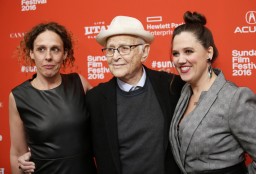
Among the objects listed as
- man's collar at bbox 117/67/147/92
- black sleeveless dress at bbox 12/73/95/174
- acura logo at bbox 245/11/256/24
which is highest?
acura logo at bbox 245/11/256/24

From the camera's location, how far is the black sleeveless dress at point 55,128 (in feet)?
5.18

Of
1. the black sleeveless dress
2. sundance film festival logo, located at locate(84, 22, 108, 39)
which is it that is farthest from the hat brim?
sundance film festival logo, located at locate(84, 22, 108, 39)

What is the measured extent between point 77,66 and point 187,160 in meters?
1.22

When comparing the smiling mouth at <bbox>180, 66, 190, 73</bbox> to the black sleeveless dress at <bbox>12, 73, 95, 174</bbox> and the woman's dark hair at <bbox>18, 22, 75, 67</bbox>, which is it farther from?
the woman's dark hair at <bbox>18, 22, 75, 67</bbox>

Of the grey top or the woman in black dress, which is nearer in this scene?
the grey top

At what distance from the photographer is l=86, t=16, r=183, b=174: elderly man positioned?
58.7 inches

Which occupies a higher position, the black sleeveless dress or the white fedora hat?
the white fedora hat

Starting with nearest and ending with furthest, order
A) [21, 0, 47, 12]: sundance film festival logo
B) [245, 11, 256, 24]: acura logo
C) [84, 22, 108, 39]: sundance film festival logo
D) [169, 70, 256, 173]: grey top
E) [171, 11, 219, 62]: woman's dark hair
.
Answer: [169, 70, 256, 173]: grey top → [171, 11, 219, 62]: woman's dark hair → [245, 11, 256, 24]: acura logo → [84, 22, 108, 39]: sundance film festival logo → [21, 0, 47, 12]: sundance film festival logo

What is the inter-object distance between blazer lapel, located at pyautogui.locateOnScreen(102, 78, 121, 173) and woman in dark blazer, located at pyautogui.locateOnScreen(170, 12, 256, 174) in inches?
11.1

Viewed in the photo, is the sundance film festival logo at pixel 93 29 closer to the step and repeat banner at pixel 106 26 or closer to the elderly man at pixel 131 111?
the step and repeat banner at pixel 106 26

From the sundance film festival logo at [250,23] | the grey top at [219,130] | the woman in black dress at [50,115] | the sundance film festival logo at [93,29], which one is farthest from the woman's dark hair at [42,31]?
the sundance film festival logo at [250,23]

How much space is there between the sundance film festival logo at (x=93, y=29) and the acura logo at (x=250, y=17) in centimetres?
94

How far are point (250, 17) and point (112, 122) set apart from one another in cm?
106

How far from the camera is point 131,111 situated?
1.54 m
